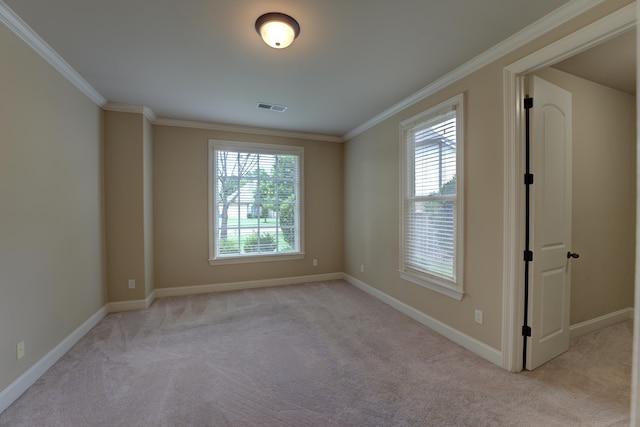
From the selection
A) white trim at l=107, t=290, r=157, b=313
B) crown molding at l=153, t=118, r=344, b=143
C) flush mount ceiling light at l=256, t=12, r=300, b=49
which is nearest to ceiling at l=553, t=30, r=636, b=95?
flush mount ceiling light at l=256, t=12, r=300, b=49

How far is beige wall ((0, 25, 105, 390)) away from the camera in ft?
6.47

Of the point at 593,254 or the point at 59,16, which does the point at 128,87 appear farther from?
the point at 593,254

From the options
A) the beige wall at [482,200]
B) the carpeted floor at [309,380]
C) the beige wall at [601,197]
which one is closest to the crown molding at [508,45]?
the beige wall at [482,200]

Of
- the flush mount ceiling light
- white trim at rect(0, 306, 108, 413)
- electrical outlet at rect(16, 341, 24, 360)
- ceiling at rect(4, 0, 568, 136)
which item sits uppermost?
ceiling at rect(4, 0, 568, 136)

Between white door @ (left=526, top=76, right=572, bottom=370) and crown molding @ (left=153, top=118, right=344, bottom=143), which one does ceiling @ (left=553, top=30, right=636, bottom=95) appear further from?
crown molding @ (left=153, top=118, right=344, bottom=143)

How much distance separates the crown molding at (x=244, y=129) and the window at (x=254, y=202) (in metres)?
0.21

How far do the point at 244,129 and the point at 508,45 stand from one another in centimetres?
363

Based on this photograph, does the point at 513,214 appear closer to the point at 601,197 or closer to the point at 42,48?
the point at 601,197

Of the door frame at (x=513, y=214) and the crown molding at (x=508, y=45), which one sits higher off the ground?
the crown molding at (x=508, y=45)

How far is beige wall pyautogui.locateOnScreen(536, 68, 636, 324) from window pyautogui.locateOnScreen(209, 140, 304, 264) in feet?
12.1

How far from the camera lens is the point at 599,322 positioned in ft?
10.1

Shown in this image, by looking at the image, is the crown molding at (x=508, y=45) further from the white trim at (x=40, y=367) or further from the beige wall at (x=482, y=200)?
the white trim at (x=40, y=367)

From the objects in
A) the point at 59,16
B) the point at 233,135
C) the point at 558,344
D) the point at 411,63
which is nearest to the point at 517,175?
the point at 411,63

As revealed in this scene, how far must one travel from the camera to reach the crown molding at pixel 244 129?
13.9 feet
